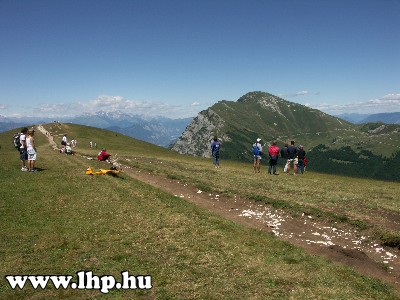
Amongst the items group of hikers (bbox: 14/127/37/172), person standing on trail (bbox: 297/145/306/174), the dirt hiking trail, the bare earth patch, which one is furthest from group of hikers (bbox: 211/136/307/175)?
group of hikers (bbox: 14/127/37/172)

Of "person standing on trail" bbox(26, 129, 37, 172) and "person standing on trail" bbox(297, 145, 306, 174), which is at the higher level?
"person standing on trail" bbox(26, 129, 37, 172)

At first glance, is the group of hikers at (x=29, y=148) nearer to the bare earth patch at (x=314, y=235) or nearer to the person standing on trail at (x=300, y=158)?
the bare earth patch at (x=314, y=235)

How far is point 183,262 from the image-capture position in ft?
41.0

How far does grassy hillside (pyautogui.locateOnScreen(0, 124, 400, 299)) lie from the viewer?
34.3 feet

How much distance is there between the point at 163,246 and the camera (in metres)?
14.1

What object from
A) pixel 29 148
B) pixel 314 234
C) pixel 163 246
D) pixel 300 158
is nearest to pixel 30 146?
pixel 29 148

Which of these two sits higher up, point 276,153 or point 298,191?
point 276,153

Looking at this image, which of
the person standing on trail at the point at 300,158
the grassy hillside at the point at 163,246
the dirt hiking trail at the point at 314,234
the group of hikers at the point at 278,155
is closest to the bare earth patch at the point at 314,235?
the dirt hiking trail at the point at 314,234

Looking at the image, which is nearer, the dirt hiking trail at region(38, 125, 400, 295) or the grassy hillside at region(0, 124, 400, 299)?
the grassy hillside at region(0, 124, 400, 299)

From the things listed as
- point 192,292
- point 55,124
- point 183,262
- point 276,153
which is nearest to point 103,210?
point 183,262

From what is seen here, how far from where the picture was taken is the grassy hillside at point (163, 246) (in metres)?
10.4

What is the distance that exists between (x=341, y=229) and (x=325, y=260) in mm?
5147

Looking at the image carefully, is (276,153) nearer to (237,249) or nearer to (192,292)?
(237,249)

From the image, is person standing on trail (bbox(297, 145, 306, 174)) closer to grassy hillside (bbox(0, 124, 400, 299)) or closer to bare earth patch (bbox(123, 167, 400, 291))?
grassy hillside (bbox(0, 124, 400, 299))
